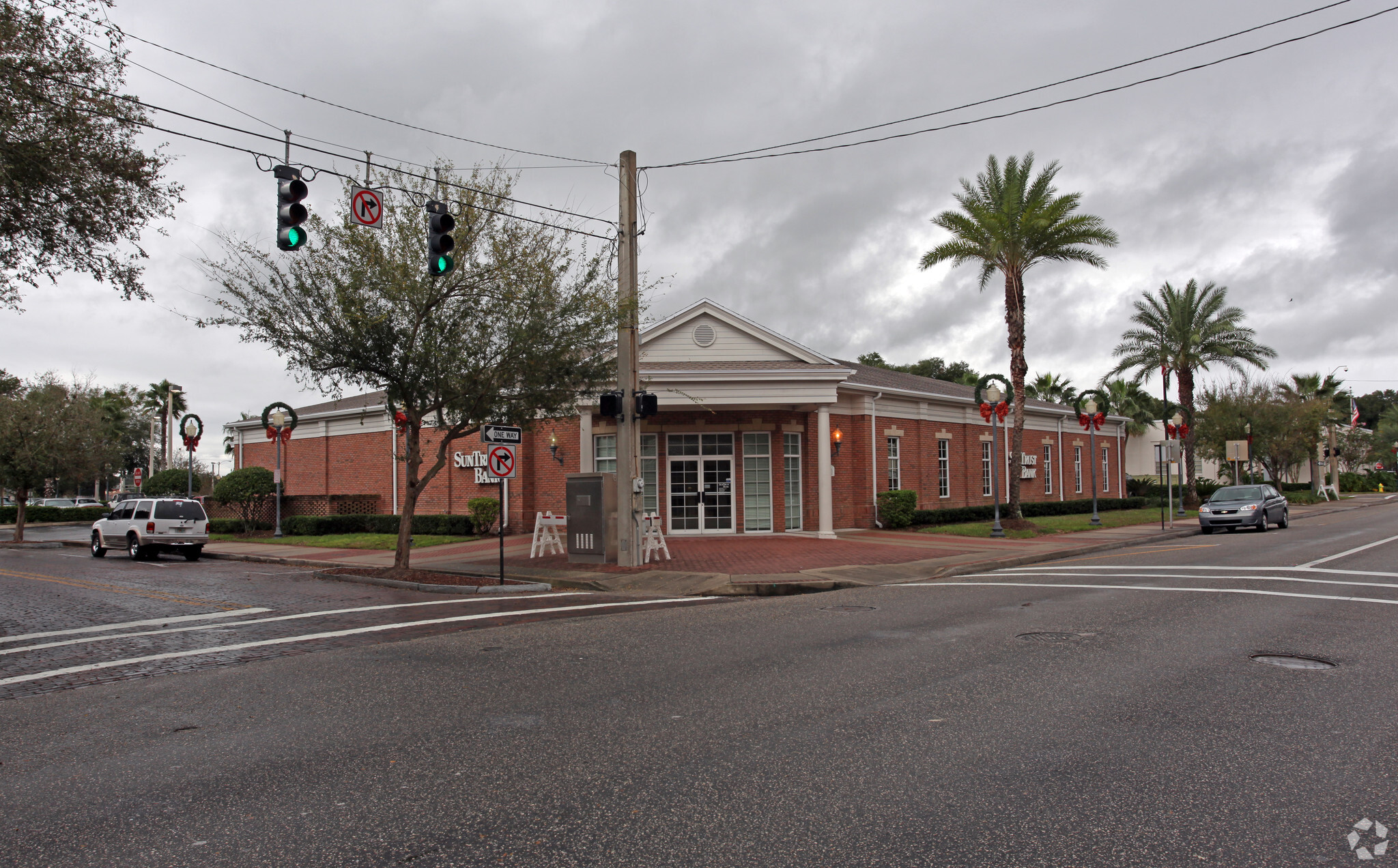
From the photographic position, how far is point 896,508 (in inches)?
1070

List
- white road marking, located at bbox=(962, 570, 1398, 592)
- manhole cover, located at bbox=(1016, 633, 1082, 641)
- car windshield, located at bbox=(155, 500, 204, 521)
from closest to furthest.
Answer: manhole cover, located at bbox=(1016, 633, 1082, 641)
white road marking, located at bbox=(962, 570, 1398, 592)
car windshield, located at bbox=(155, 500, 204, 521)

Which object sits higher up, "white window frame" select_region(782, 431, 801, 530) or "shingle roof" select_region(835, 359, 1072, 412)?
"shingle roof" select_region(835, 359, 1072, 412)

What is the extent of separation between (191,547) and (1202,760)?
81.9ft

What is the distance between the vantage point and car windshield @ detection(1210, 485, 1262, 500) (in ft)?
89.9

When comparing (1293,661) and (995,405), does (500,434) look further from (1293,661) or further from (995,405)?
(995,405)

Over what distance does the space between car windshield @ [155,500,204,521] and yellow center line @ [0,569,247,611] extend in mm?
4189

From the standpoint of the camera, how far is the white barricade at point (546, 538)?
787 inches

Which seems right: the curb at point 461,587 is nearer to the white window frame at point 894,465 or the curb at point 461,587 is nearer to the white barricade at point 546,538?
the white barricade at point 546,538

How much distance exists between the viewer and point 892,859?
143 inches

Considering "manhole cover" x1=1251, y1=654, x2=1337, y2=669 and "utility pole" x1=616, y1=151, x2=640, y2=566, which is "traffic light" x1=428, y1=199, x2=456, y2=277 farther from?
"manhole cover" x1=1251, y1=654, x2=1337, y2=669

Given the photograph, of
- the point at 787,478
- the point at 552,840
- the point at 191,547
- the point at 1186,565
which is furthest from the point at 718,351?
the point at 552,840

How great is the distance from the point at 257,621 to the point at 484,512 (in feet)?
51.0

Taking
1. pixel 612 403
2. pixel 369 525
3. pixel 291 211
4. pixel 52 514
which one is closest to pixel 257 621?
pixel 291 211

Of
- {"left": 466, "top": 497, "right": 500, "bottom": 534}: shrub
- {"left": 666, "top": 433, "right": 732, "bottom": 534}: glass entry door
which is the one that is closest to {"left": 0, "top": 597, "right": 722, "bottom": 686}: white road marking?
{"left": 666, "top": 433, "right": 732, "bottom": 534}: glass entry door
